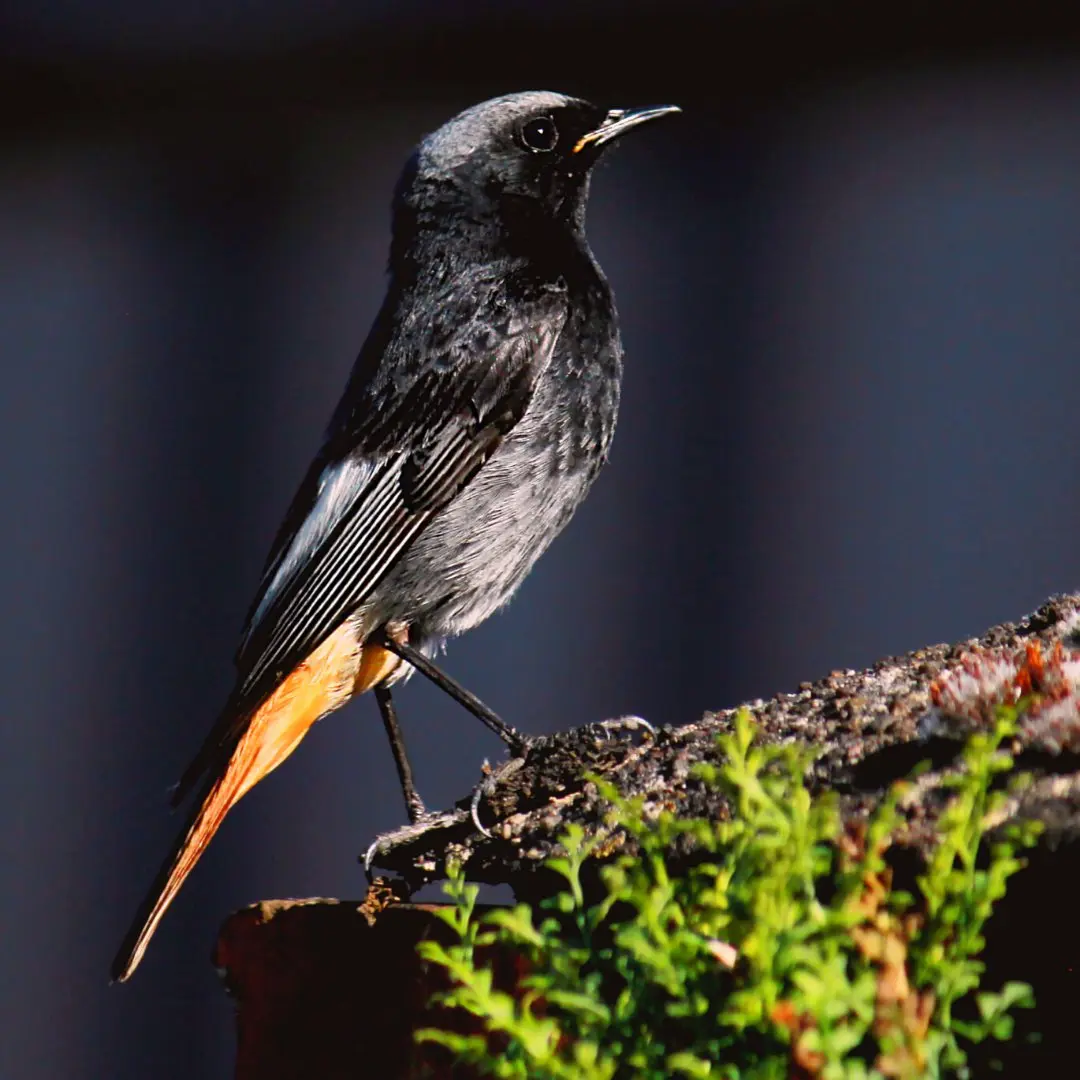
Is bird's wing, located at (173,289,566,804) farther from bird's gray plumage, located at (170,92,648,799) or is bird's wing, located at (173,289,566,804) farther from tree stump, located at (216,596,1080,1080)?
tree stump, located at (216,596,1080,1080)

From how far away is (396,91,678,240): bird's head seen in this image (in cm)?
439

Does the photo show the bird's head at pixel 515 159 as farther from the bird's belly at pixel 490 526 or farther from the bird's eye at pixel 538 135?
the bird's belly at pixel 490 526

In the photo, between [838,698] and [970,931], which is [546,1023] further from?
[838,698]

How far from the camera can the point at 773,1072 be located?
5.06 feet

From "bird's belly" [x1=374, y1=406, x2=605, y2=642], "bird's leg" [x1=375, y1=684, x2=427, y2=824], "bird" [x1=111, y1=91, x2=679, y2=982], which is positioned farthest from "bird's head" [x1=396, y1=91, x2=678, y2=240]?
"bird's leg" [x1=375, y1=684, x2=427, y2=824]

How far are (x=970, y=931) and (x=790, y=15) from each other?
5.68 meters

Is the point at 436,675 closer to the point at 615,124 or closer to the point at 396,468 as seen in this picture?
the point at 396,468

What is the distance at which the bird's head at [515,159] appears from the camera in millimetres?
4395

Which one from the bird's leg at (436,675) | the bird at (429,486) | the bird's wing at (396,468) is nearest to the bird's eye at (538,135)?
the bird at (429,486)

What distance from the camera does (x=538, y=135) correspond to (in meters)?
4.48

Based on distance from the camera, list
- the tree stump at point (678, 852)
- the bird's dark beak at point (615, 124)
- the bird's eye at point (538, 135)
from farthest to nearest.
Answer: the bird's eye at point (538, 135) < the bird's dark beak at point (615, 124) < the tree stump at point (678, 852)

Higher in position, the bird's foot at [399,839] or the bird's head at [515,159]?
the bird's head at [515,159]

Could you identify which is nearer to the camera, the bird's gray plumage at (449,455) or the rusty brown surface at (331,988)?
the rusty brown surface at (331,988)

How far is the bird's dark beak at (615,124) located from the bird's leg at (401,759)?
1.59 metres
